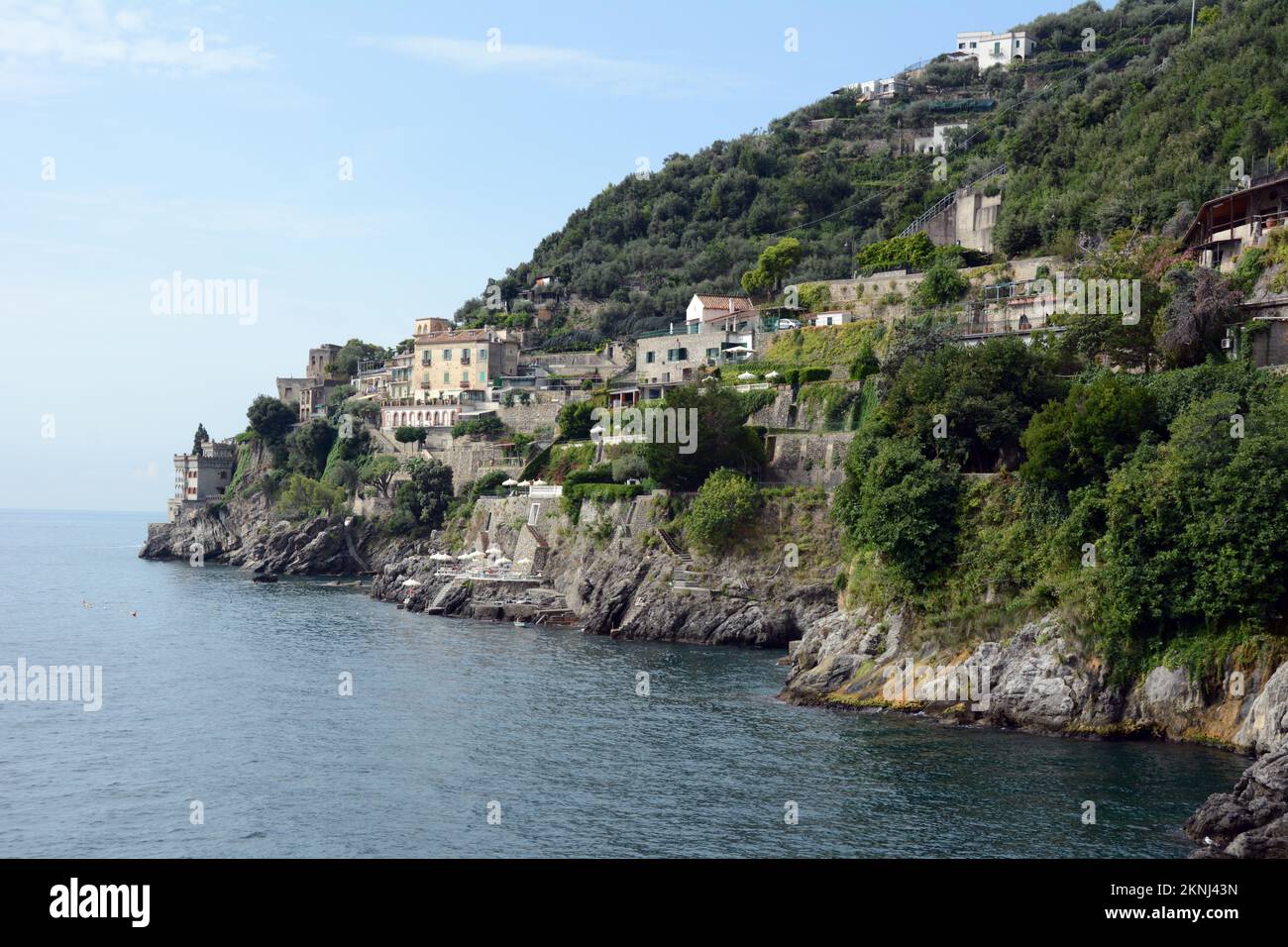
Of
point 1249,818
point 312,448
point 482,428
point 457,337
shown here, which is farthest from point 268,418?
point 1249,818

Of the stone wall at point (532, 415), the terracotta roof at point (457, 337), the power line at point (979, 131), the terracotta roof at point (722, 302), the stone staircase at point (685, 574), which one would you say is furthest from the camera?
the power line at point (979, 131)

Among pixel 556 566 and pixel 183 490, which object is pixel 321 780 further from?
pixel 183 490

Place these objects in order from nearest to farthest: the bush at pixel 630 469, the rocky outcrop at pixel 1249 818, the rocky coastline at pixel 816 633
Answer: the rocky outcrop at pixel 1249 818 < the rocky coastline at pixel 816 633 < the bush at pixel 630 469

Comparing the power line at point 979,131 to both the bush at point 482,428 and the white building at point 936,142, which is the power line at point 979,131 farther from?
the bush at point 482,428

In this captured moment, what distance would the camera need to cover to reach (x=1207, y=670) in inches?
1437

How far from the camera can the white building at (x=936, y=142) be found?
12112cm

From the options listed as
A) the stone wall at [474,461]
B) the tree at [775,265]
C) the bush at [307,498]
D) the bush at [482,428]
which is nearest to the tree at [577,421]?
the stone wall at [474,461]

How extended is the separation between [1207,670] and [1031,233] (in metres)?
46.0

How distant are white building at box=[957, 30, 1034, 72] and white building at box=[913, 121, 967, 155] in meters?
18.5

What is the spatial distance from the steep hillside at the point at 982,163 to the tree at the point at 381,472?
2153 cm

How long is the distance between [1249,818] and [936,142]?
10648cm

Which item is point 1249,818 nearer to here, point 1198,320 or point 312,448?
point 1198,320
